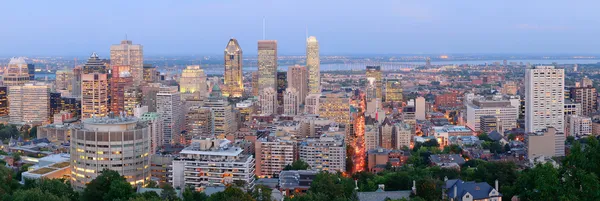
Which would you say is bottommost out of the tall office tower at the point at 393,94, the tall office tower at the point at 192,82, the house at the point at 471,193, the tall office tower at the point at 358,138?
the tall office tower at the point at 358,138

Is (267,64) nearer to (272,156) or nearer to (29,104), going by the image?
(29,104)

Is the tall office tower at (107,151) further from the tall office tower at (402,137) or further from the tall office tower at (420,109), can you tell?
the tall office tower at (420,109)

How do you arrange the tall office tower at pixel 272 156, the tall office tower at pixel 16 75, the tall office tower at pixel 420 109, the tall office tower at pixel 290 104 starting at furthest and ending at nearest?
the tall office tower at pixel 16 75, the tall office tower at pixel 290 104, the tall office tower at pixel 420 109, the tall office tower at pixel 272 156

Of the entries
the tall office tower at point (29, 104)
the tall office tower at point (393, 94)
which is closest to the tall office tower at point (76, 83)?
the tall office tower at point (29, 104)

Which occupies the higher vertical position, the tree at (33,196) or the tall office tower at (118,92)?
the tall office tower at (118,92)

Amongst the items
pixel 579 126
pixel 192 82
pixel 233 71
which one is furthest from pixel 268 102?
pixel 579 126

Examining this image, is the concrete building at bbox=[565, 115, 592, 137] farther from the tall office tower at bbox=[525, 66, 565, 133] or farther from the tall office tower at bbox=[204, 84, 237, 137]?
the tall office tower at bbox=[204, 84, 237, 137]

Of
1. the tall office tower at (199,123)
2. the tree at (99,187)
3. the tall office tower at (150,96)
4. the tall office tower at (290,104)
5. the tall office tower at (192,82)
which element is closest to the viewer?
the tree at (99,187)
